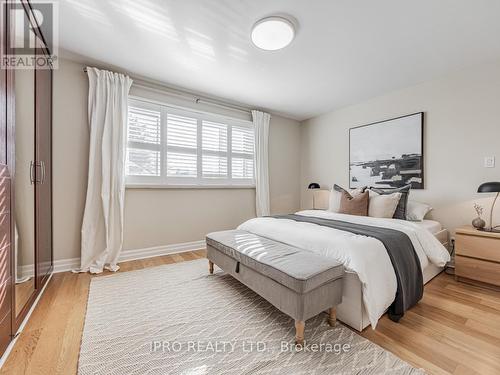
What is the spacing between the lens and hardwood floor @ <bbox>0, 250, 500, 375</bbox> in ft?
4.09

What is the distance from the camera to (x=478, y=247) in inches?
88.0

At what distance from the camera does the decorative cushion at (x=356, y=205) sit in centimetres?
275

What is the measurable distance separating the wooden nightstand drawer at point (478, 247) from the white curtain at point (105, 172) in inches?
152

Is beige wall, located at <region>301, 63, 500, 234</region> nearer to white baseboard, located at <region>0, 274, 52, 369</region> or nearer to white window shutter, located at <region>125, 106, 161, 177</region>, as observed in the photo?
white window shutter, located at <region>125, 106, 161, 177</region>

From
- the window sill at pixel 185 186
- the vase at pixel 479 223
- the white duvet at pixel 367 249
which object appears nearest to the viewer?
the white duvet at pixel 367 249

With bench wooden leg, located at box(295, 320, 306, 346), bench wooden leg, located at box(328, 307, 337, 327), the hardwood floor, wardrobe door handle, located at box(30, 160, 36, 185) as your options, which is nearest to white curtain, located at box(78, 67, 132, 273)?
the hardwood floor

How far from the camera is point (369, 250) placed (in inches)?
62.9

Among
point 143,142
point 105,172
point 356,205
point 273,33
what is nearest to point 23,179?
point 105,172

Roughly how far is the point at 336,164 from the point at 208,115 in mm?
2453

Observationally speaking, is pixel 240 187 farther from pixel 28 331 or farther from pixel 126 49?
pixel 28 331

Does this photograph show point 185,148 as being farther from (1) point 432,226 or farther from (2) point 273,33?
(1) point 432,226

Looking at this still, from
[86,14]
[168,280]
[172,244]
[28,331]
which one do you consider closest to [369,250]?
[168,280]

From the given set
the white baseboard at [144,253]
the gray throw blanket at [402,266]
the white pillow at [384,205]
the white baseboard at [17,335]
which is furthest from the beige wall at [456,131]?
the white baseboard at [17,335]

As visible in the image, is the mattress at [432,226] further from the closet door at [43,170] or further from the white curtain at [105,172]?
the closet door at [43,170]
